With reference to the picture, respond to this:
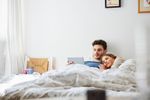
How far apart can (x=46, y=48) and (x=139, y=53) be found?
2.77 meters

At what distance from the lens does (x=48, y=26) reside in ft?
10.1

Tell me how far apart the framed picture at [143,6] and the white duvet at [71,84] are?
1.17 metres

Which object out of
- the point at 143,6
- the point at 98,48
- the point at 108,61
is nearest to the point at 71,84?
the point at 108,61

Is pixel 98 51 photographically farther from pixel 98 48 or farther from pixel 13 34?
pixel 13 34

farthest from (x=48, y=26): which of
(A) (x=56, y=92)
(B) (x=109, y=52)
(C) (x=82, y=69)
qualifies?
(A) (x=56, y=92)

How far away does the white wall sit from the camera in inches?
113

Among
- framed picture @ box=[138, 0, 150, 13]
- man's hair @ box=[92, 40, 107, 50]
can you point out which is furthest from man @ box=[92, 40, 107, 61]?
framed picture @ box=[138, 0, 150, 13]

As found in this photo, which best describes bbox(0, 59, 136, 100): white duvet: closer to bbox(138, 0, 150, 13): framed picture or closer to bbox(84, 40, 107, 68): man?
bbox(84, 40, 107, 68): man

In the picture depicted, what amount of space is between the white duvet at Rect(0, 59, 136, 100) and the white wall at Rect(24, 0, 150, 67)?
108 cm

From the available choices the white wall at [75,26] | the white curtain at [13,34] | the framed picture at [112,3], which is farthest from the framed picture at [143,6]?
the white curtain at [13,34]

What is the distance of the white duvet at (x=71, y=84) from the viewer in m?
1.55

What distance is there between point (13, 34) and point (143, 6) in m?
1.50

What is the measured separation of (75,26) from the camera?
118 inches

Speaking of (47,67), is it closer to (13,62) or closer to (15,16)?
(13,62)
